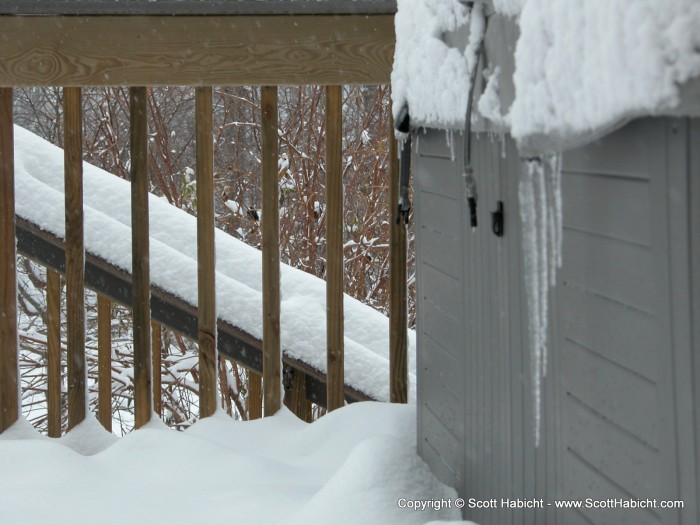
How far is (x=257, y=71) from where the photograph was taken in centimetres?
257

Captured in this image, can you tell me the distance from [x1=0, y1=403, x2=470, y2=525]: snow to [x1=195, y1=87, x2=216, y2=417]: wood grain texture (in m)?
0.24

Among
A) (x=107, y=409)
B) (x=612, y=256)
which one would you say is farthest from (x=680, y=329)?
(x=107, y=409)

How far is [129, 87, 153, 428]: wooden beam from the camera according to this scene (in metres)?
2.67

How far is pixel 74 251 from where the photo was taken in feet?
8.90

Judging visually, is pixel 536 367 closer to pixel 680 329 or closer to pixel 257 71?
pixel 680 329

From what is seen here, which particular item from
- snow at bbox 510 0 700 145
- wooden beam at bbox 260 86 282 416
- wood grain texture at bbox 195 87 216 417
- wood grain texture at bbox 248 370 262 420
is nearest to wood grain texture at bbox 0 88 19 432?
wood grain texture at bbox 195 87 216 417

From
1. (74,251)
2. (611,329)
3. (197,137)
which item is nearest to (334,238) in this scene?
(197,137)

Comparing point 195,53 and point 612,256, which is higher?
point 195,53

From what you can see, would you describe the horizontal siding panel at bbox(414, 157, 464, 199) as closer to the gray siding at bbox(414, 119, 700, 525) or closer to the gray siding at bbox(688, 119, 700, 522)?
the gray siding at bbox(414, 119, 700, 525)

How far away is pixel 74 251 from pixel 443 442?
1232 mm

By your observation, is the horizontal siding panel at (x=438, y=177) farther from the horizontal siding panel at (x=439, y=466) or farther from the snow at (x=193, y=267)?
the snow at (x=193, y=267)

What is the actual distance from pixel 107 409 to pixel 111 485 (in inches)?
28.5

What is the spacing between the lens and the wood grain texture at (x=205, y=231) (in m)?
2.70

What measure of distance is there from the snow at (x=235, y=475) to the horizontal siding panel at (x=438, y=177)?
2.13 ft
